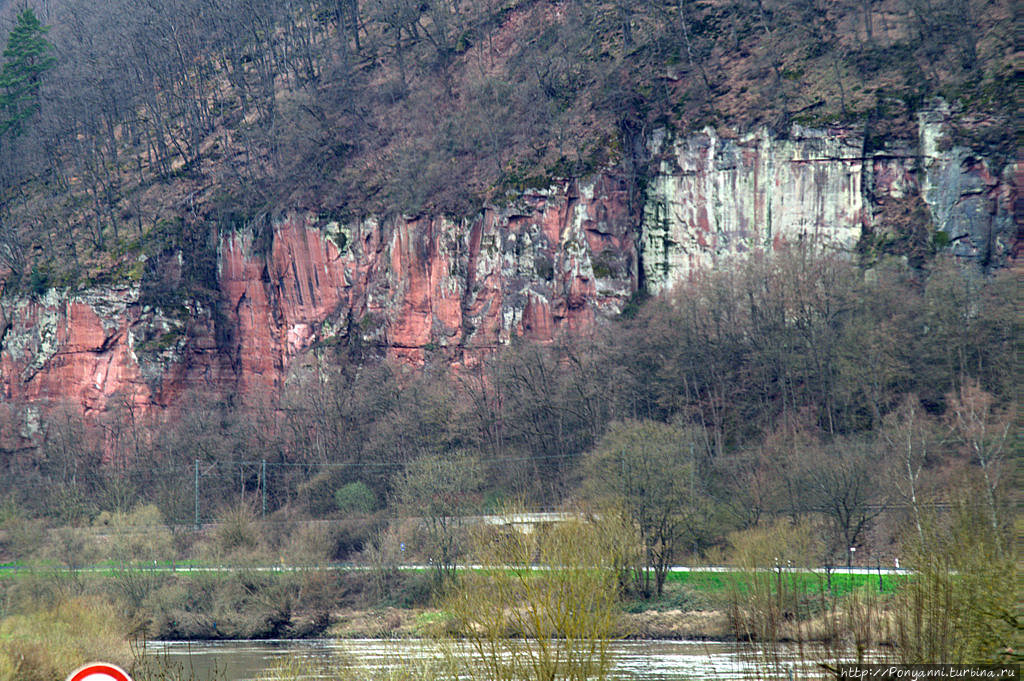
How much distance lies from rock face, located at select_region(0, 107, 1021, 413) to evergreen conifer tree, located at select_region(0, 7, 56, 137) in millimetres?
24874

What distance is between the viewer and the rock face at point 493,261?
214 feet

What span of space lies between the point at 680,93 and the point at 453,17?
89.7 ft

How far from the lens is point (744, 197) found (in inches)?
2714

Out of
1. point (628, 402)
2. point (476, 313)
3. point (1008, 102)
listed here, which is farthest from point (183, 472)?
point (1008, 102)

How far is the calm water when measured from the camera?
1191 inches

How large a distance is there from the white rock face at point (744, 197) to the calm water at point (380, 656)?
35.9m

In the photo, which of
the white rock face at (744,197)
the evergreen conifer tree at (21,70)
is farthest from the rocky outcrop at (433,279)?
the evergreen conifer tree at (21,70)

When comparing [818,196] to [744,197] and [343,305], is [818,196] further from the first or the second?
[343,305]

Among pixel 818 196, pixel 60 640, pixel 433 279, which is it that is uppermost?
pixel 818 196

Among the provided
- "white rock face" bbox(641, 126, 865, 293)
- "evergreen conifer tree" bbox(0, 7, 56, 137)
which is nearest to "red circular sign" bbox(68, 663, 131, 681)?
"white rock face" bbox(641, 126, 865, 293)

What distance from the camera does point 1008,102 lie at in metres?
60.5

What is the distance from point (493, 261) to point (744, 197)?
58.7ft

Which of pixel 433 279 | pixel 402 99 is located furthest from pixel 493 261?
pixel 402 99

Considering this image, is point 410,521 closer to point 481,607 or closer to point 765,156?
point 481,607
